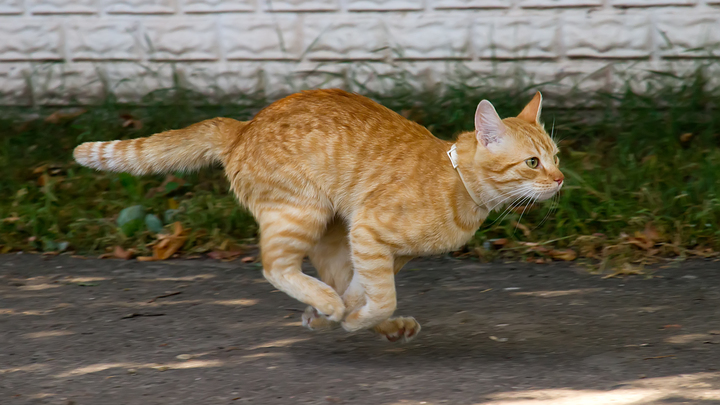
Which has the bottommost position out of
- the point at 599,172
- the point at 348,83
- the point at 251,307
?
the point at 251,307

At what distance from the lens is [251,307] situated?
4730 mm

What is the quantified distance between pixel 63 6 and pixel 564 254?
5515 millimetres

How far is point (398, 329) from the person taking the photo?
3988 millimetres

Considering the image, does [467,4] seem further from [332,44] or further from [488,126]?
[488,126]

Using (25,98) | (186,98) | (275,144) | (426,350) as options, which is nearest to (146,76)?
(186,98)

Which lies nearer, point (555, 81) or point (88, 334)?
point (88, 334)

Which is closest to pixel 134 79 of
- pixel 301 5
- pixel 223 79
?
A: pixel 223 79

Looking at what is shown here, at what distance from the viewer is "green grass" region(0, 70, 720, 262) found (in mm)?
5504

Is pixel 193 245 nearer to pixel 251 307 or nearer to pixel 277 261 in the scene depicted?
pixel 251 307

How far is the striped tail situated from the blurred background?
4.77 feet

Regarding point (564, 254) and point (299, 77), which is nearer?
point (564, 254)

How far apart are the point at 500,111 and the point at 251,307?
302 centimetres

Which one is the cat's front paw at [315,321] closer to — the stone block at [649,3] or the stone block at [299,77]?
the stone block at [299,77]

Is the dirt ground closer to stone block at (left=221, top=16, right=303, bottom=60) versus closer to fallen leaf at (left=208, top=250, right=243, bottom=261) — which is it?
fallen leaf at (left=208, top=250, right=243, bottom=261)
